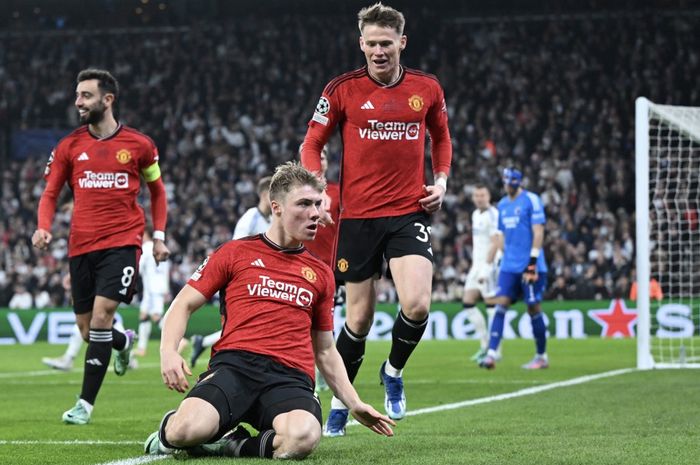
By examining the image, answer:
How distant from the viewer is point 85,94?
8.55m

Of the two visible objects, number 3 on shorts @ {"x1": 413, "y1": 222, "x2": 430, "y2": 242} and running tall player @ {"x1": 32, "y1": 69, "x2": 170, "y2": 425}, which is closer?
number 3 on shorts @ {"x1": 413, "y1": 222, "x2": 430, "y2": 242}

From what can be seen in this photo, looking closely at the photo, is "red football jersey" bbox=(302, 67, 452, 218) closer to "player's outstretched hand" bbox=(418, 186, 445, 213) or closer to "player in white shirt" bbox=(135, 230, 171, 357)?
"player's outstretched hand" bbox=(418, 186, 445, 213)

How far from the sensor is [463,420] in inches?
315

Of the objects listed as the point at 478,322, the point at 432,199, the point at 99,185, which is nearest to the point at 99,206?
the point at 99,185

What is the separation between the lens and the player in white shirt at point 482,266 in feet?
52.1

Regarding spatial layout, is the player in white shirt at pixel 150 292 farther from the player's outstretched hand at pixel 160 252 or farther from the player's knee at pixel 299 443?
the player's knee at pixel 299 443

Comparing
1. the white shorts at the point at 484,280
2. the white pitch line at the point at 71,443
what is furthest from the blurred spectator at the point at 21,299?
the white pitch line at the point at 71,443

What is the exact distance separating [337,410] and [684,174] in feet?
61.2

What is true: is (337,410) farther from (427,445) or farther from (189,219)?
(189,219)

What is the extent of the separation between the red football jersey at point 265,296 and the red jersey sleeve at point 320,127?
134cm

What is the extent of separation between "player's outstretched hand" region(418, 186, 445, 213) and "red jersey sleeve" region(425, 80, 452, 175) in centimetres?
32

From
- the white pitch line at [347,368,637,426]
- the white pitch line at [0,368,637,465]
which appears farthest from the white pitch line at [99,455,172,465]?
the white pitch line at [347,368,637,426]

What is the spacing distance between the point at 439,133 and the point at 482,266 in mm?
8810

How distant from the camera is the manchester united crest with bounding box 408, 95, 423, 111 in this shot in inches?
282
